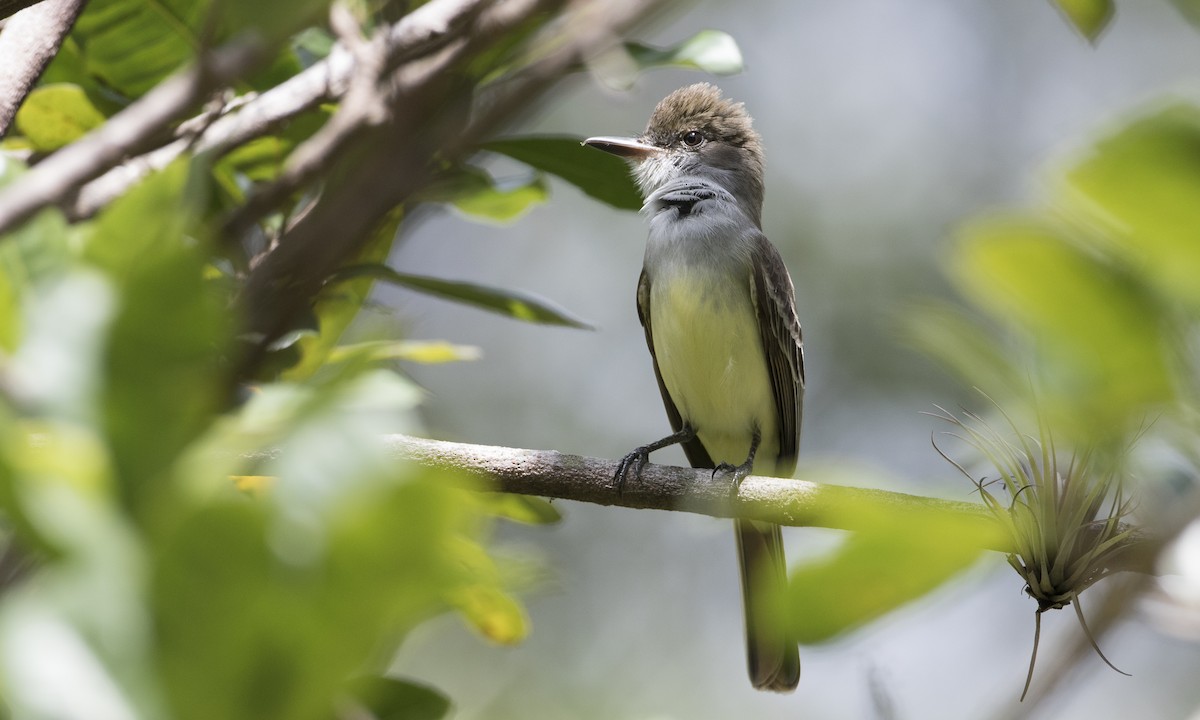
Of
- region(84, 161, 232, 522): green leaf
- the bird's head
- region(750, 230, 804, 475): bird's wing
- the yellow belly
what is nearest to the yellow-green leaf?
region(84, 161, 232, 522): green leaf

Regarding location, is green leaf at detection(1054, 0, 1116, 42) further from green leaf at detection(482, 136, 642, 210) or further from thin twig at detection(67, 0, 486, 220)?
green leaf at detection(482, 136, 642, 210)

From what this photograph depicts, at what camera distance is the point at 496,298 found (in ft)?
7.94

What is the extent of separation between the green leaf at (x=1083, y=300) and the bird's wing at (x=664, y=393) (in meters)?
3.90

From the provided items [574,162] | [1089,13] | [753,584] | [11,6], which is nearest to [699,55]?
[574,162]

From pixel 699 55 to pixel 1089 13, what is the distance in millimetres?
971

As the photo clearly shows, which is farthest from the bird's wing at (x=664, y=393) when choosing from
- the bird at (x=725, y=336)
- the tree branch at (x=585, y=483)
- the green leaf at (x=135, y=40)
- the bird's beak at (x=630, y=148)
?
the green leaf at (x=135, y=40)

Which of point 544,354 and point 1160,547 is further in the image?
point 544,354

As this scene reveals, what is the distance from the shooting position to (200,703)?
66 centimetres

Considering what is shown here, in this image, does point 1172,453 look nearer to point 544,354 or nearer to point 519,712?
point 519,712

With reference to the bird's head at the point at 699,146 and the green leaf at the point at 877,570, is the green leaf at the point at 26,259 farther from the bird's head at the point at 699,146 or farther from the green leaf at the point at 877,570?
the bird's head at the point at 699,146

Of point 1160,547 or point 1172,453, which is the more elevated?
point 1160,547

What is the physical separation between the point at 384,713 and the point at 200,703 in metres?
0.78

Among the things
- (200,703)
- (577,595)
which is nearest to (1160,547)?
(200,703)

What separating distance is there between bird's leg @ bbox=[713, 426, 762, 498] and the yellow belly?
0.07 m
